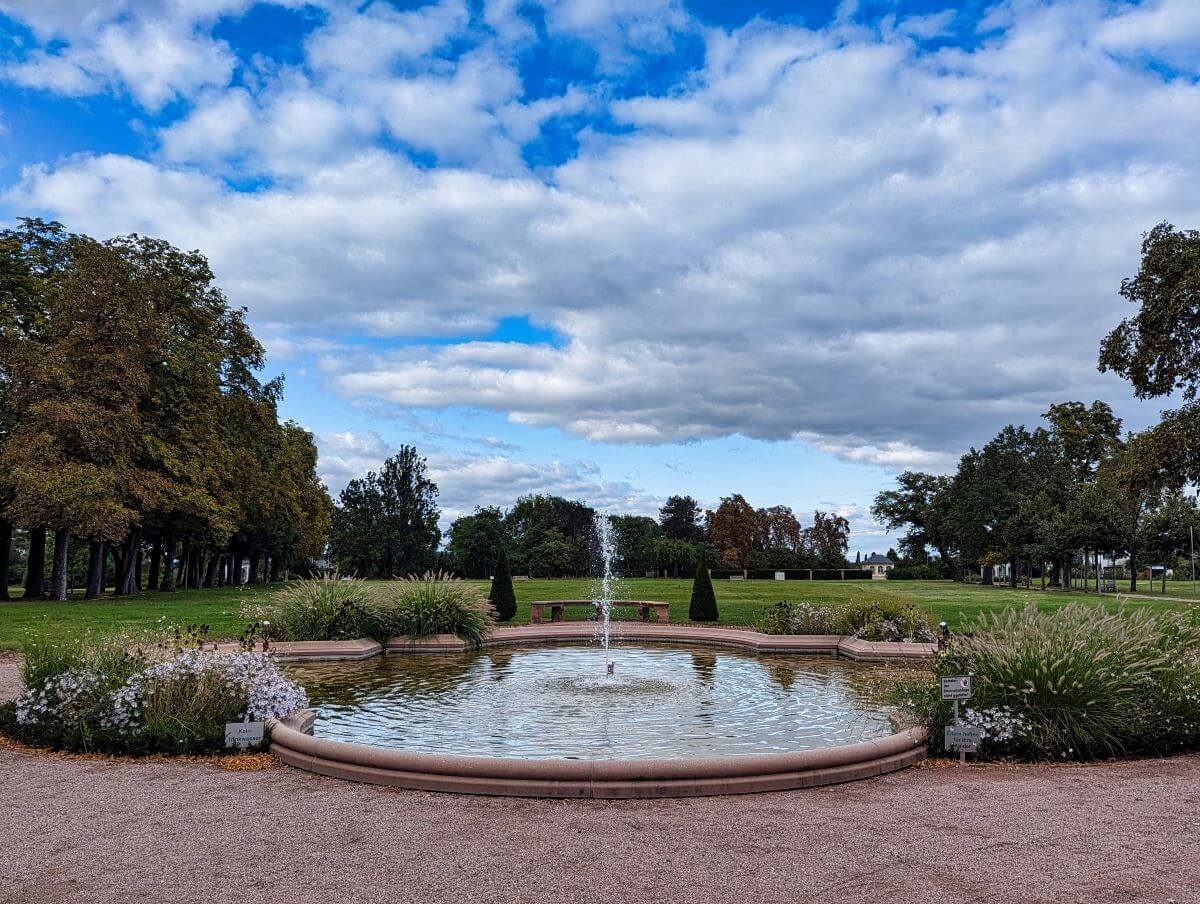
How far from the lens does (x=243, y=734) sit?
8.92 meters

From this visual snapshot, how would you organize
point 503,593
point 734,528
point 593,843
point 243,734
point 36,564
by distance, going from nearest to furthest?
1. point 593,843
2. point 243,734
3. point 503,593
4. point 36,564
5. point 734,528

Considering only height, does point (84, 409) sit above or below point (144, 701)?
above

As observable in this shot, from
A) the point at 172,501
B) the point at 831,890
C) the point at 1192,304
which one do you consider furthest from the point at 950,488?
the point at 831,890

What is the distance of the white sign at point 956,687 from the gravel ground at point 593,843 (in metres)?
1.00

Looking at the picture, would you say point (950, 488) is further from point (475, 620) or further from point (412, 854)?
point (412, 854)

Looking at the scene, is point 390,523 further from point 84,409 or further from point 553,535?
point 84,409

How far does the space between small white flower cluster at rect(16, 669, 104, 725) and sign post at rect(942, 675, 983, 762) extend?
9108mm

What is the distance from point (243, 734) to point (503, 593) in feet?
60.0

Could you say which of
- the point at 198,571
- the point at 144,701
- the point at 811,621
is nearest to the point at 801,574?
the point at 198,571

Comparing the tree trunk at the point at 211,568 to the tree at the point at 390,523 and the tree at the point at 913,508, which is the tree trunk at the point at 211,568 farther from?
the tree at the point at 913,508

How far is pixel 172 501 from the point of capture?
33344 mm

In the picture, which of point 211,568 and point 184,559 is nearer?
point 184,559

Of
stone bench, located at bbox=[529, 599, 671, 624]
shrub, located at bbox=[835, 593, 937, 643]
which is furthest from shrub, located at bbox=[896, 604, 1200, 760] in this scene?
stone bench, located at bbox=[529, 599, 671, 624]

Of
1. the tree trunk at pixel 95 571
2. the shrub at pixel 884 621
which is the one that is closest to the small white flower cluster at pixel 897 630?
the shrub at pixel 884 621
